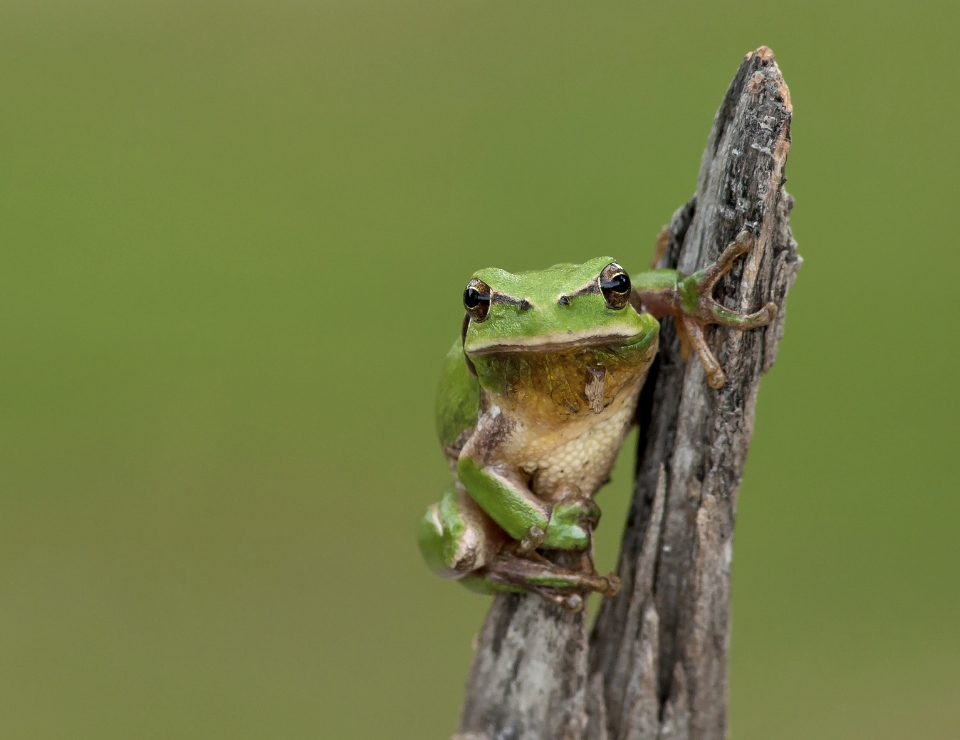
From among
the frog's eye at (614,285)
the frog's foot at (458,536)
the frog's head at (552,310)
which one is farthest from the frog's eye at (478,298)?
the frog's foot at (458,536)

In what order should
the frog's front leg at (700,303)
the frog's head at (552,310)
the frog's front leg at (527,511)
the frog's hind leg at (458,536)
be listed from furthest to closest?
1. the frog's hind leg at (458,536)
2. the frog's front leg at (527,511)
3. the frog's front leg at (700,303)
4. the frog's head at (552,310)

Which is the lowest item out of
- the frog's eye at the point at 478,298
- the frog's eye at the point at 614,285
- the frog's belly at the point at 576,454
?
the frog's belly at the point at 576,454

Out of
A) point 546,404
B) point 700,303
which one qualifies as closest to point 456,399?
point 546,404

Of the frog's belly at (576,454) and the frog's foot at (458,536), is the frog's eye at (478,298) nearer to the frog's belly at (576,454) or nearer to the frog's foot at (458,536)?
the frog's belly at (576,454)

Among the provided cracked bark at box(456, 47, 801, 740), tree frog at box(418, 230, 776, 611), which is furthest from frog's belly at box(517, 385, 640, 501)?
cracked bark at box(456, 47, 801, 740)

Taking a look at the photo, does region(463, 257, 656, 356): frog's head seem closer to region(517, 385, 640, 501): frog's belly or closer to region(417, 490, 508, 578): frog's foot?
region(517, 385, 640, 501): frog's belly

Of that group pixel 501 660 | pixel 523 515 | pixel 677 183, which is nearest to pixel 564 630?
pixel 501 660

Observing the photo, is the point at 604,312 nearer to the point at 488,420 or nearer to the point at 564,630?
the point at 488,420

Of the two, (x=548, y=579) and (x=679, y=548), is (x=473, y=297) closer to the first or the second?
(x=548, y=579)
